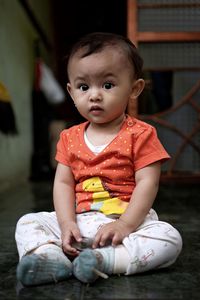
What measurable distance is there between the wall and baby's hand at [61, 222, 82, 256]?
184 cm

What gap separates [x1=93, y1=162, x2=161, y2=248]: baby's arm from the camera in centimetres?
105

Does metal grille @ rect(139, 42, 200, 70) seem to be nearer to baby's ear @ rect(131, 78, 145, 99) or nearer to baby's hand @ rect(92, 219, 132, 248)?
baby's ear @ rect(131, 78, 145, 99)

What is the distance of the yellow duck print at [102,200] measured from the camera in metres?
1.17

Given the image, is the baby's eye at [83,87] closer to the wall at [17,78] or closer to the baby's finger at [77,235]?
the baby's finger at [77,235]

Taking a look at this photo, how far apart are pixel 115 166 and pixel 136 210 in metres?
0.14

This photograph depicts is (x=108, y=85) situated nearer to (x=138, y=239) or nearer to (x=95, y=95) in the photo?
(x=95, y=95)

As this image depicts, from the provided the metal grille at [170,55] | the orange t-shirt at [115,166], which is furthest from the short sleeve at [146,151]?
the metal grille at [170,55]

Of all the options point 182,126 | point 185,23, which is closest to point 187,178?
point 182,126

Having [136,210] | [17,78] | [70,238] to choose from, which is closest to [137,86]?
[136,210]

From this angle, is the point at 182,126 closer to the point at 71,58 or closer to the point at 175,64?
the point at 175,64

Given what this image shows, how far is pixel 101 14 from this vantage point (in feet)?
19.1

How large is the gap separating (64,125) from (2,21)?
1716 mm

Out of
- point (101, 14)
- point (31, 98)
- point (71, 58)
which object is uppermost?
point (71, 58)

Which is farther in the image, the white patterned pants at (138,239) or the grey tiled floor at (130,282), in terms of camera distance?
the white patterned pants at (138,239)
